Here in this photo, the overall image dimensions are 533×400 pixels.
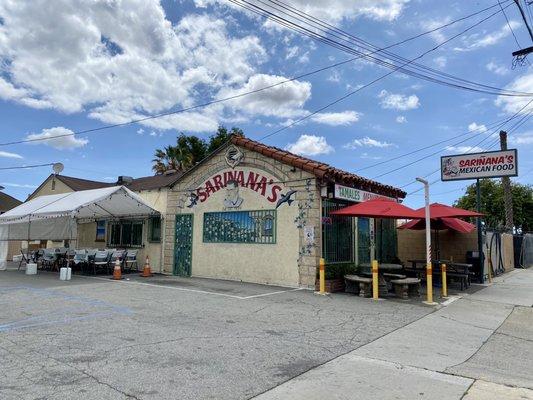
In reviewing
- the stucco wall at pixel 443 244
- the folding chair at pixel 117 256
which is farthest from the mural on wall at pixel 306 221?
the folding chair at pixel 117 256

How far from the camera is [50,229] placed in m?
21.5

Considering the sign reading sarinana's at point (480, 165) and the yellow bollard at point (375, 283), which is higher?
the sign reading sarinana's at point (480, 165)

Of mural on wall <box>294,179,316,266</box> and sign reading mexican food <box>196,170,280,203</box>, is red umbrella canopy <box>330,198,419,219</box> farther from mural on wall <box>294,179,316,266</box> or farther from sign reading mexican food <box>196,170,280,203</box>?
sign reading mexican food <box>196,170,280,203</box>

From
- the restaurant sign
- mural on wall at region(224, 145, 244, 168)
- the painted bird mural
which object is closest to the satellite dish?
mural on wall at region(224, 145, 244, 168)

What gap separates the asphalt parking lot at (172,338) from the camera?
4.79 meters

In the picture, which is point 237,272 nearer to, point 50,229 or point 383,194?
point 383,194

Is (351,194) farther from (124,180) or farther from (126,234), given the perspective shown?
(124,180)

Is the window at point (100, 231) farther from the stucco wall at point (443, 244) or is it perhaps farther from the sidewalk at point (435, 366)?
the sidewalk at point (435, 366)

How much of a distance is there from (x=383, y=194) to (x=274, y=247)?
5.72 metres

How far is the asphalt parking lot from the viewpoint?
4785 millimetres

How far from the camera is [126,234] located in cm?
1988

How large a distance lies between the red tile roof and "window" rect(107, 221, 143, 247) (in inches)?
278

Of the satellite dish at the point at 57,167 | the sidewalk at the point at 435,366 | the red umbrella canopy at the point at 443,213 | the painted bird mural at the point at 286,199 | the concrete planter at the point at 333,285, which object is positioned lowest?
the sidewalk at the point at 435,366

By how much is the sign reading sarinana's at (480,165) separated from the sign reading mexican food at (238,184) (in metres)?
7.95
